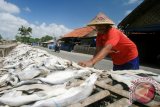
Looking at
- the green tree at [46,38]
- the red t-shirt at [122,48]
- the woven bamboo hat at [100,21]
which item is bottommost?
the green tree at [46,38]

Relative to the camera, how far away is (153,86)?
3391 millimetres

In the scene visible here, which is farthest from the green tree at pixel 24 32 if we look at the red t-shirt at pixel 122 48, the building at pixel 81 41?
the red t-shirt at pixel 122 48

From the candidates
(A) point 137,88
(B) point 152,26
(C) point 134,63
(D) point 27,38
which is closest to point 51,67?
(C) point 134,63

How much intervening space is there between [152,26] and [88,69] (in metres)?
16.7

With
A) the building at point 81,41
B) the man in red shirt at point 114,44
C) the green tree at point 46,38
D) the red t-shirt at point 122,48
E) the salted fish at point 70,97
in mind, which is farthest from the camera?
the green tree at point 46,38

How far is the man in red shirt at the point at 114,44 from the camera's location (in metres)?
4.27

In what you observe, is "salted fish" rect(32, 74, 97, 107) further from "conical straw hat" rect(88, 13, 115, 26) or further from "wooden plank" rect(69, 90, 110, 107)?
"conical straw hat" rect(88, 13, 115, 26)

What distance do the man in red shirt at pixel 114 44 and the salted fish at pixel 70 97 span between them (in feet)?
2.14

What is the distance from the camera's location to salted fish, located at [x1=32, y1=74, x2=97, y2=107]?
307 cm

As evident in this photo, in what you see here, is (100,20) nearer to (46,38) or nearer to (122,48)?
(122,48)

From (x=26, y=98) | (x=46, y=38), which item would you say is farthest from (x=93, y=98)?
(x=46, y=38)

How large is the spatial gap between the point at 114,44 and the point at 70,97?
1.40 meters

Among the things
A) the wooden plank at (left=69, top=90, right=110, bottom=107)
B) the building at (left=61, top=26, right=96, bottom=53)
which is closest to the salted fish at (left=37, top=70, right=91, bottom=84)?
the wooden plank at (left=69, top=90, right=110, bottom=107)

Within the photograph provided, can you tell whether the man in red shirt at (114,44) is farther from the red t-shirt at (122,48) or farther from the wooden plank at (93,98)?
the wooden plank at (93,98)
